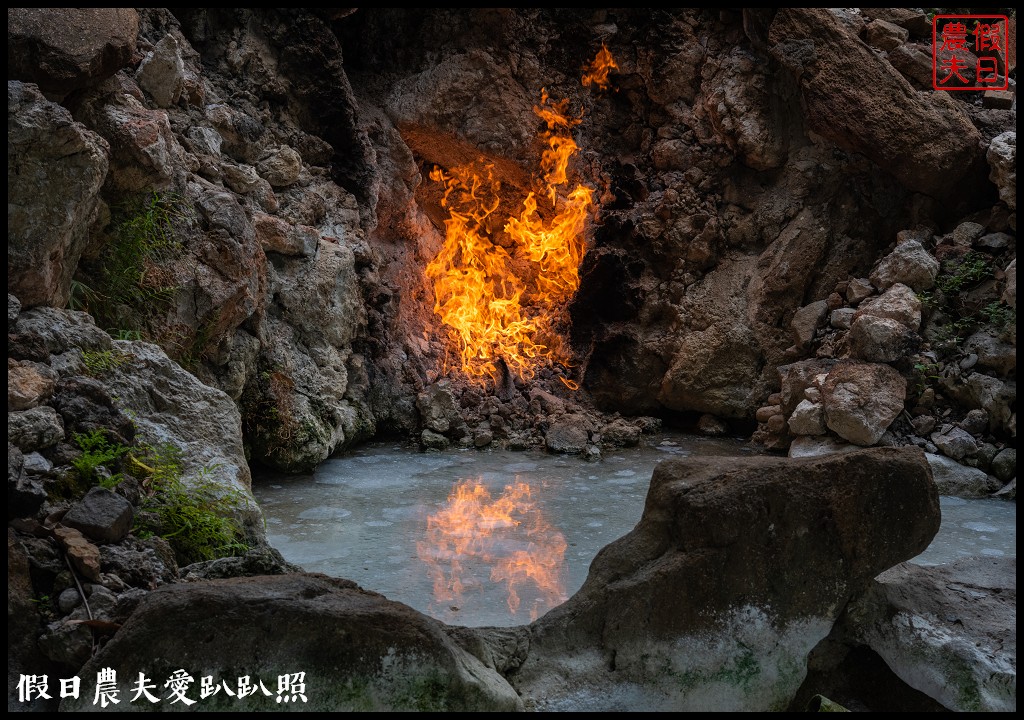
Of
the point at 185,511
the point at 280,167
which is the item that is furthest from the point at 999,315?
the point at 185,511

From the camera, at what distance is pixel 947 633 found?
114 inches

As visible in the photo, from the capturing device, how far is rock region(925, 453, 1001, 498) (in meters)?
5.79

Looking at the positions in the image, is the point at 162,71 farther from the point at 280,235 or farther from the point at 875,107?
the point at 875,107

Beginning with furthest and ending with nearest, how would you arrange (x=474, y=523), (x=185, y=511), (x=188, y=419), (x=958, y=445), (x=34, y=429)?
(x=958, y=445), (x=474, y=523), (x=188, y=419), (x=185, y=511), (x=34, y=429)

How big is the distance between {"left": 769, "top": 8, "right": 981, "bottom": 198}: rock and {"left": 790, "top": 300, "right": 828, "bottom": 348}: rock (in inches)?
51.2

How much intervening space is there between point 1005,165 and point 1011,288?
1.10m

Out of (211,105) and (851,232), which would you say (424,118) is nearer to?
(211,105)

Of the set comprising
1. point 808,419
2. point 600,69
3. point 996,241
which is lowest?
point 808,419

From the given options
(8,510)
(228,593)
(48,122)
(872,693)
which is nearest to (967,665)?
(872,693)

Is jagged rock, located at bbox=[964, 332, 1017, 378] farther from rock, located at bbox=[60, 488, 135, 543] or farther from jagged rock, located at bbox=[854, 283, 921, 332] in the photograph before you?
rock, located at bbox=[60, 488, 135, 543]

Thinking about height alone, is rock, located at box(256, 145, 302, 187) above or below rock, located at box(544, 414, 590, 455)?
above

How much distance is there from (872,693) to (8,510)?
306cm

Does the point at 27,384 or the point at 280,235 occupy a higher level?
the point at 280,235

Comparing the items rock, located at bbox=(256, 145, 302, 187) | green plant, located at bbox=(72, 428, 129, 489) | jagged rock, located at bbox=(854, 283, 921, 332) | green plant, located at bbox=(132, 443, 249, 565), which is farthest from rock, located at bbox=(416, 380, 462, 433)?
green plant, located at bbox=(72, 428, 129, 489)
